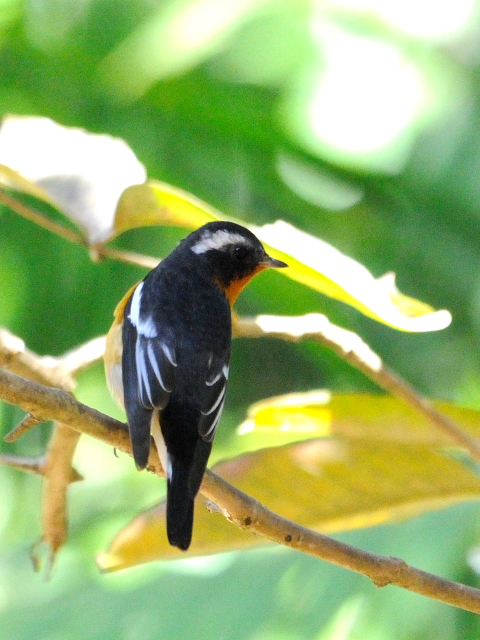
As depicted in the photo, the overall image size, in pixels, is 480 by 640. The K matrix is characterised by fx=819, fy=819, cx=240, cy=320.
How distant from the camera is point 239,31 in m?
3.23

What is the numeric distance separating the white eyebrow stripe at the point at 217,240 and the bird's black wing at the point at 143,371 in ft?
1.06

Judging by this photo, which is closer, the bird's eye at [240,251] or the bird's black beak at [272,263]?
the bird's black beak at [272,263]

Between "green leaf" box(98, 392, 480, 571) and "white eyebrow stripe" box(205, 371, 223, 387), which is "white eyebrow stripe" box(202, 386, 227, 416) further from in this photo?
"green leaf" box(98, 392, 480, 571)

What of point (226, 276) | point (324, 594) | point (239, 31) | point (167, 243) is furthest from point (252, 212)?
point (324, 594)

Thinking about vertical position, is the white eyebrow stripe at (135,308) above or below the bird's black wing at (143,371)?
below

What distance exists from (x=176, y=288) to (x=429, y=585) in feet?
3.17

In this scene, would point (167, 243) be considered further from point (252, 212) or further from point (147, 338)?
point (147, 338)

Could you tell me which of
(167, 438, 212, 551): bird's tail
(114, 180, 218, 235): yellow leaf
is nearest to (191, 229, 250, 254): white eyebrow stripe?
(114, 180, 218, 235): yellow leaf

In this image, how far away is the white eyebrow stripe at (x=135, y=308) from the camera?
6.38 feet

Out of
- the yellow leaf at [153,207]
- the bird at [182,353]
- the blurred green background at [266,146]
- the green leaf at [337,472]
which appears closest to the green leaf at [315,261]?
the yellow leaf at [153,207]

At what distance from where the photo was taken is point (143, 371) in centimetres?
175

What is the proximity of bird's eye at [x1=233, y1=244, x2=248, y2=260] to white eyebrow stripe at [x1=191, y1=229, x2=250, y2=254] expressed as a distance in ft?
0.04

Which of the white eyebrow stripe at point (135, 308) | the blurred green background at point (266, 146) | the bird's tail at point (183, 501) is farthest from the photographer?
the blurred green background at point (266, 146)

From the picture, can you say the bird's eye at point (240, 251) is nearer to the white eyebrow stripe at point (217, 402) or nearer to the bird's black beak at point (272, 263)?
the bird's black beak at point (272, 263)
